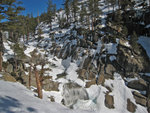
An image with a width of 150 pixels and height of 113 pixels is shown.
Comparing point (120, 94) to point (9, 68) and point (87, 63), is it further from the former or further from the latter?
point (9, 68)

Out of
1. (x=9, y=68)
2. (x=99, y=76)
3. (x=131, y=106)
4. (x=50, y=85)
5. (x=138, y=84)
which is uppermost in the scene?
(x=9, y=68)

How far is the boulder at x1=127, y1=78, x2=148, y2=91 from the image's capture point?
60.2 feet

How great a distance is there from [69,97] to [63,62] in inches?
453

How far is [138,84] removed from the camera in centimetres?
1875

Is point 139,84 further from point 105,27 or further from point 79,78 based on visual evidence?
point 105,27

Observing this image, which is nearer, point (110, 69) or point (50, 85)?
point (50, 85)

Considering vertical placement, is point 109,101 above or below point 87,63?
below

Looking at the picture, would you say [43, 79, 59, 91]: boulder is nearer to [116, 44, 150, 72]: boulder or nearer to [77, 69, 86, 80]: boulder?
[77, 69, 86, 80]: boulder

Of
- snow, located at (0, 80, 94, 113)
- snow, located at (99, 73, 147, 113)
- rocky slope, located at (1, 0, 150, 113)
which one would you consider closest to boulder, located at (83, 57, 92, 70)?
rocky slope, located at (1, 0, 150, 113)

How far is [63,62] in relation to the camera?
94.6 feet

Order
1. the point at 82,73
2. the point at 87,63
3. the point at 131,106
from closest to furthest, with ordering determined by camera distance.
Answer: the point at 131,106 → the point at 82,73 → the point at 87,63

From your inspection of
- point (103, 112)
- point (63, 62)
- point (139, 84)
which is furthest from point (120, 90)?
point (63, 62)

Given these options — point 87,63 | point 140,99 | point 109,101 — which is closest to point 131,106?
point 140,99

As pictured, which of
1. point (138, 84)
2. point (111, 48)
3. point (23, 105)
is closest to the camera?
point (23, 105)
